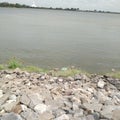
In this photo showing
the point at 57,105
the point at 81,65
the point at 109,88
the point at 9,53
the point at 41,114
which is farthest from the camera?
the point at 9,53

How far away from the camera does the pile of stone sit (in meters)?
7.26

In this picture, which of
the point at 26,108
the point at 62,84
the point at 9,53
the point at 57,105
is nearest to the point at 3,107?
the point at 26,108

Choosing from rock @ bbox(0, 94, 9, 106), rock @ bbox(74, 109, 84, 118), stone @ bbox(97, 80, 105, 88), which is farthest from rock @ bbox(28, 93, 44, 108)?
stone @ bbox(97, 80, 105, 88)

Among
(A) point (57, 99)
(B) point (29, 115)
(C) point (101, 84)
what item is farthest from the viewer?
(C) point (101, 84)

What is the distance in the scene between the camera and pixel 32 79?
1055 cm

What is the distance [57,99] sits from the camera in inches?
324

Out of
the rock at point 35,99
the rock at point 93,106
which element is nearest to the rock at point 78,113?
the rock at point 93,106

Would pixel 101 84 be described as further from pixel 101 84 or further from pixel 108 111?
pixel 108 111

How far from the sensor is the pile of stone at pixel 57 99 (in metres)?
7.26

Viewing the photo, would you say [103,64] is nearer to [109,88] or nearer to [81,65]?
[81,65]

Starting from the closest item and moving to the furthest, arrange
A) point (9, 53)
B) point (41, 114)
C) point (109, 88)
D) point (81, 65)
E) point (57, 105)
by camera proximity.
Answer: point (41, 114) < point (57, 105) < point (109, 88) < point (81, 65) < point (9, 53)

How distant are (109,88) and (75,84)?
1.06m

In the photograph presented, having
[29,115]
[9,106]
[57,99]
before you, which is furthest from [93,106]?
[9,106]

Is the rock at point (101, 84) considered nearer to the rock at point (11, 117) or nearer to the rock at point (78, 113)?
the rock at point (78, 113)
